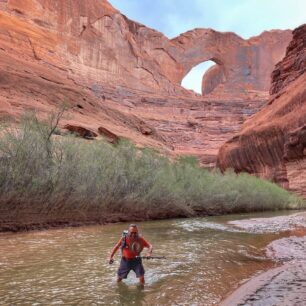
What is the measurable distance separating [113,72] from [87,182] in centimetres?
4908

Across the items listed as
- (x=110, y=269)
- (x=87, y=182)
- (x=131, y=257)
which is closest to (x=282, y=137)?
(x=87, y=182)

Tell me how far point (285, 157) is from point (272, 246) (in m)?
22.7

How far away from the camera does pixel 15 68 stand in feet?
92.1

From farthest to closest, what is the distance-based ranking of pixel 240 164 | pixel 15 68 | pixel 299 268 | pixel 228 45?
pixel 228 45 → pixel 240 164 → pixel 15 68 → pixel 299 268

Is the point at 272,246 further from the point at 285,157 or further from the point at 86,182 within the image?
the point at 285,157

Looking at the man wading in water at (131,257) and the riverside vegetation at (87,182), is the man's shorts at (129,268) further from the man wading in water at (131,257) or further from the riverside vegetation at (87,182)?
the riverside vegetation at (87,182)

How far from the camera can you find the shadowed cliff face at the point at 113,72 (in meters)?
30.7

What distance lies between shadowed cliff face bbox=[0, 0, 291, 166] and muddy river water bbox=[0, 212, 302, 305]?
60.2 feet

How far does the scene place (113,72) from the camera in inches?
2362

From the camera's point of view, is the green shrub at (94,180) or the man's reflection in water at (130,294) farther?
the green shrub at (94,180)

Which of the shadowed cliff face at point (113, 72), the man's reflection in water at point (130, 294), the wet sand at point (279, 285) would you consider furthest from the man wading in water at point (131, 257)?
the shadowed cliff face at point (113, 72)

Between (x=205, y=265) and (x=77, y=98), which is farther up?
(x=77, y=98)

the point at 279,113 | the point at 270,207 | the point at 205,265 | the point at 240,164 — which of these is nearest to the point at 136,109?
the point at 240,164

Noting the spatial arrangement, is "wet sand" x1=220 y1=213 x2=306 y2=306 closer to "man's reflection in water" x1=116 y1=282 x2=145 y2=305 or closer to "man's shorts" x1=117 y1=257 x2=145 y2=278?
"man's reflection in water" x1=116 y1=282 x2=145 y2=305
